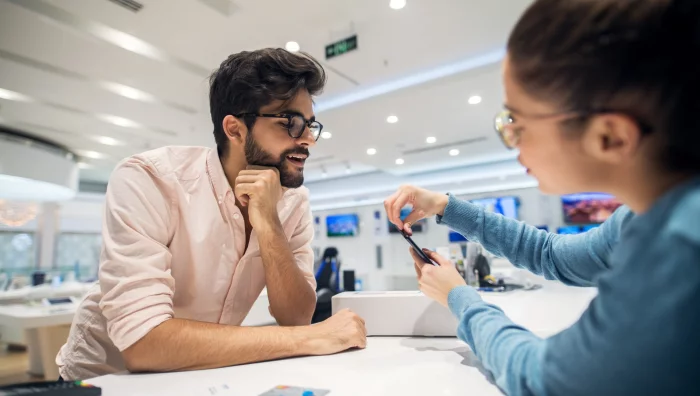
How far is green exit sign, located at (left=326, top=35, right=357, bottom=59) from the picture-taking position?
12.0ft

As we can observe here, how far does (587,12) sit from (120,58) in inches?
188

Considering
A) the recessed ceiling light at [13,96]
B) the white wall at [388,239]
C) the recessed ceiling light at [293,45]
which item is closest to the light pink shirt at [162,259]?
the recessed ceiling light at [293,45]

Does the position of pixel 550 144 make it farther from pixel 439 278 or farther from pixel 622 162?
pixel 439 278

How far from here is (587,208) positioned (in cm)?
847

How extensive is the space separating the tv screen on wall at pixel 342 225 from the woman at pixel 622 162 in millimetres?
11114

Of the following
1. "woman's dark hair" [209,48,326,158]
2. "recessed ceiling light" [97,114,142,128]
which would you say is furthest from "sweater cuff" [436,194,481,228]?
"recessed ceiling light" [97,114,142,128]

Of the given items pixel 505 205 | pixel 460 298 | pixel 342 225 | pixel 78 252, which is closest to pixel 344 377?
pixel 460 298

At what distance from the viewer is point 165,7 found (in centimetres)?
320

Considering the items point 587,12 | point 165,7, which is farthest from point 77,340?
point 165,7

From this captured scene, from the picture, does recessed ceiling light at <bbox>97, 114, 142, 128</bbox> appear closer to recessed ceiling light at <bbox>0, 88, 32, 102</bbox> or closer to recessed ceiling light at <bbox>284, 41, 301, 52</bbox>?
recessed ceiling light at <bbox>0, 88, 32, 102</bbox>

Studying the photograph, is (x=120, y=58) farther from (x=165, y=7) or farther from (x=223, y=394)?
(x=223, y=394)

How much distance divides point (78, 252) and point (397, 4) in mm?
12380

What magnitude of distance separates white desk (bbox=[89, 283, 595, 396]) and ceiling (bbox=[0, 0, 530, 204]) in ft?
10.2

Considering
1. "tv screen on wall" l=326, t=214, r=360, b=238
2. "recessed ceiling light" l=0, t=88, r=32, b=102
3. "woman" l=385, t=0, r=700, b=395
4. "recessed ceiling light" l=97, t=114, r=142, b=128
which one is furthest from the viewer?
"tv screen on wall" l=326, t=214, r=360, b=238
